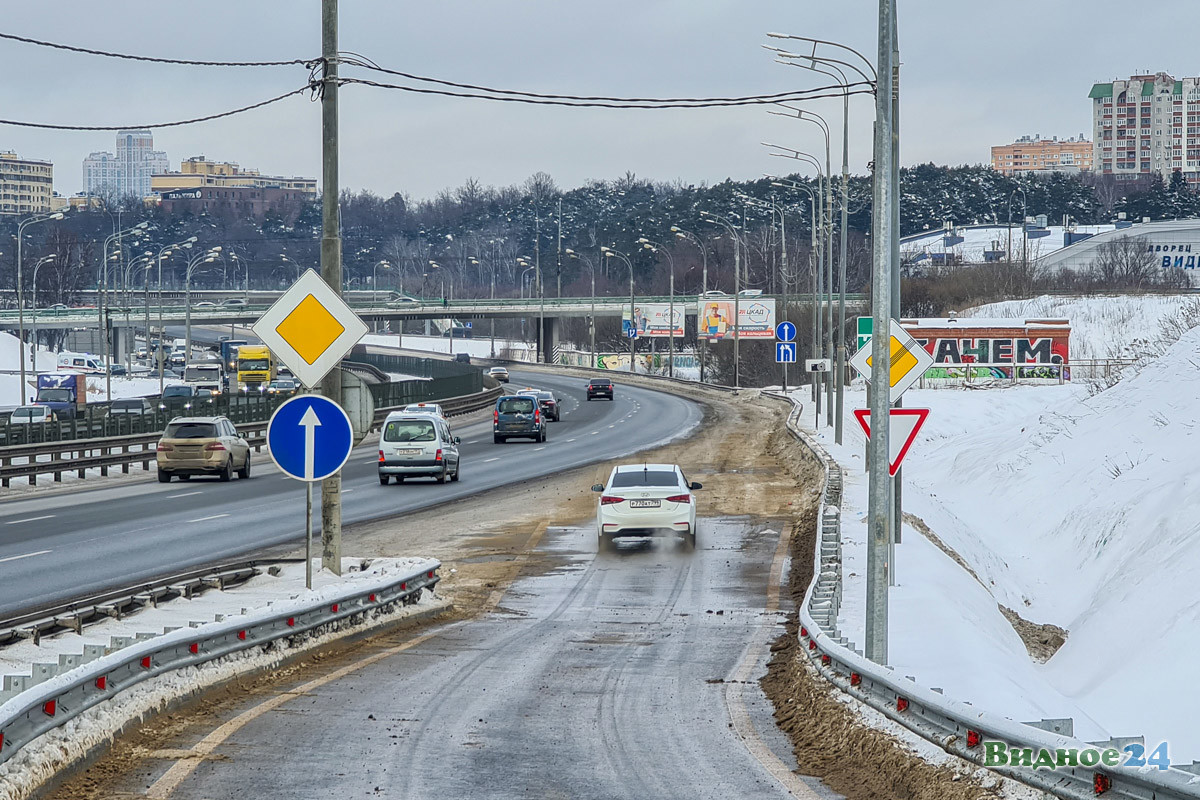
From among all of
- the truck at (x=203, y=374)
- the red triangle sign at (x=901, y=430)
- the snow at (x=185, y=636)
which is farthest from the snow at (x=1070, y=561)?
the truck at (x=203, y=374)

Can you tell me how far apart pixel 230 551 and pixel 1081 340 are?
8109cm

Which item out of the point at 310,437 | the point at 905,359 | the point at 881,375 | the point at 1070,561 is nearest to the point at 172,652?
the point at 310,437

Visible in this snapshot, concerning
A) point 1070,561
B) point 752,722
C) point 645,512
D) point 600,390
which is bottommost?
point 1070,561

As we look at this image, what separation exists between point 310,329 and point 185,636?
4.05m

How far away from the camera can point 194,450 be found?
1507 inches

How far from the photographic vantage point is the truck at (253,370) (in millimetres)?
93125

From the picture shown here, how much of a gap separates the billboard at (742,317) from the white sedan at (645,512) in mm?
84571

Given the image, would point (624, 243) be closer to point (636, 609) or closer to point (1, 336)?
point (1, 336)

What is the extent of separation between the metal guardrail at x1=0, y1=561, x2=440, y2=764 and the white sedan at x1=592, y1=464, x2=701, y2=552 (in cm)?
791

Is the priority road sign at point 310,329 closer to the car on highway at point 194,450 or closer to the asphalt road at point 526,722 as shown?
the asphalt road at point 526,722

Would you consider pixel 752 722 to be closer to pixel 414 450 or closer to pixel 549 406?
pixel 414 450

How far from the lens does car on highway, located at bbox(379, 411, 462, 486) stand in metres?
36.3

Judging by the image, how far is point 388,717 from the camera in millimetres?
10445

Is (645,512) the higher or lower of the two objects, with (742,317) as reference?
lower
